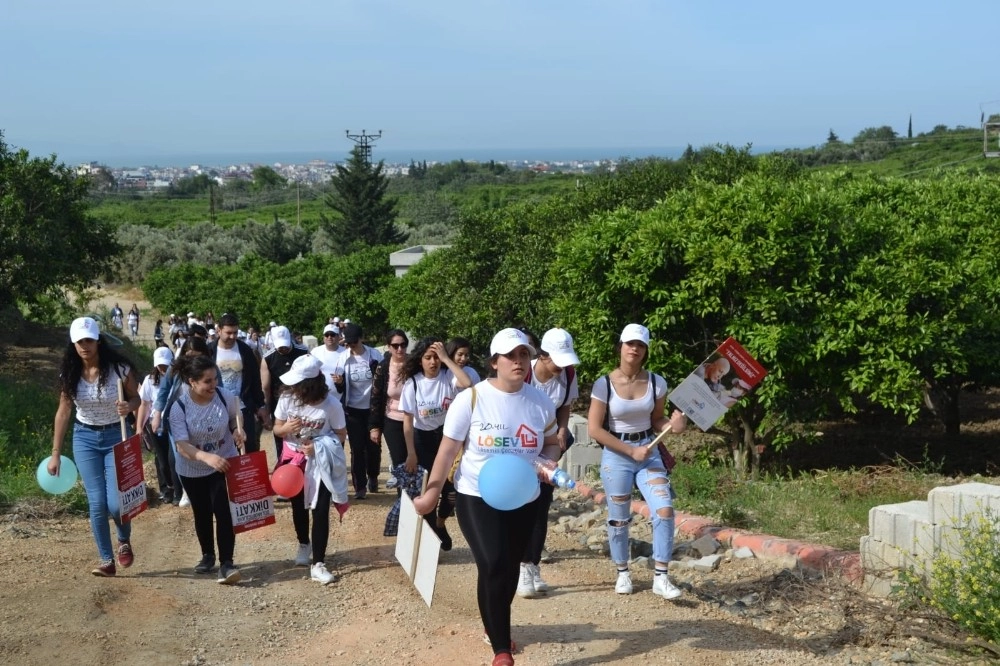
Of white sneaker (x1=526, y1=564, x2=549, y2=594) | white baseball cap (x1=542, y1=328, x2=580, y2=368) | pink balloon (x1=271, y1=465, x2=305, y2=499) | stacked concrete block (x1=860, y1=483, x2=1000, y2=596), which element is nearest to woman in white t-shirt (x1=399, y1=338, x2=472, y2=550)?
pink balloon (x1=271, y1=465, x2=305, y2=499)

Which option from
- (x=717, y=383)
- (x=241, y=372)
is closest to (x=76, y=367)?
(x=241, y=372)

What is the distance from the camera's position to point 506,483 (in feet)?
18.1

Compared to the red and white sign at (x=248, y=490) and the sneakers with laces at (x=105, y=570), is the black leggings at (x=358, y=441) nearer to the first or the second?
the red and white sign at (x=248, y=490)

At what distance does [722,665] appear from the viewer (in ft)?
19.9

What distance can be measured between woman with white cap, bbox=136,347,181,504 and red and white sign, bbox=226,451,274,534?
8.65 feet

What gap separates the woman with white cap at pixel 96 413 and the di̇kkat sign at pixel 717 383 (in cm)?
387

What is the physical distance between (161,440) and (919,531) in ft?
23.9

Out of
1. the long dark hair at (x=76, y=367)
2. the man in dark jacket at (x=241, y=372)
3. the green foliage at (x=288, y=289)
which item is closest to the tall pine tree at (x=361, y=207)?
the green foliage at (x=288, y=289)

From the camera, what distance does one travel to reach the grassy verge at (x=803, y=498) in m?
8.62

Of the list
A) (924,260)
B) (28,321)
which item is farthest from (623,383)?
(28,321)

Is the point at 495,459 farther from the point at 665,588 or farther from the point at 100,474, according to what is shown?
the point at 100,474

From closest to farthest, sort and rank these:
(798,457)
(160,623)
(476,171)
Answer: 1. (160,623)
2. (798,457)
3. (476,171)

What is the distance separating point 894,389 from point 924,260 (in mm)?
1650

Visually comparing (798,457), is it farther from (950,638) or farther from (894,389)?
(950,638)
